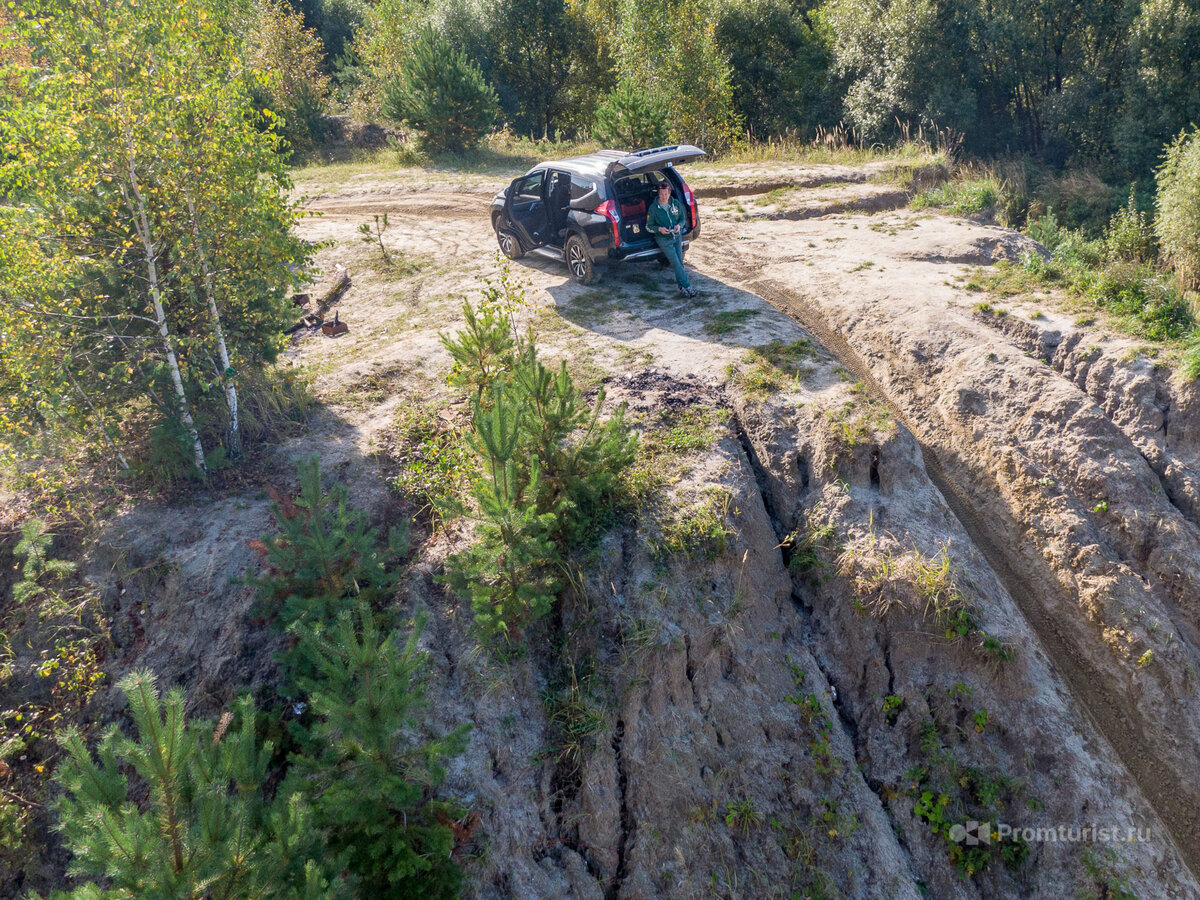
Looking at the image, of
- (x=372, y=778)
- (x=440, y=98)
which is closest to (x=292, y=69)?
(x=440, y=98)

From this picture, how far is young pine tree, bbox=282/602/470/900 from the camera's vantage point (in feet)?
14.8

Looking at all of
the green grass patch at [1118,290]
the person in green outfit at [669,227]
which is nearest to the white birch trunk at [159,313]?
the person in green outfit at [669,227]

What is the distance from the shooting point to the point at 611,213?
427 inches

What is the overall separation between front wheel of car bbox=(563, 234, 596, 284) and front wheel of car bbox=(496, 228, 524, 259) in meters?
1.26

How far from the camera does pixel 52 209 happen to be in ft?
24.4

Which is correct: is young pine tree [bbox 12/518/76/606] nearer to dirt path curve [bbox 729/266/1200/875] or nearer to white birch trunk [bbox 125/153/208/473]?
white birch trunk [bbox 125/153/208/473]

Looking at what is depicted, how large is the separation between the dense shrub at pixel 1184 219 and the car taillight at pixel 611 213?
9880 millimetres

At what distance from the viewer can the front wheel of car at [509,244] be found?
12985mm

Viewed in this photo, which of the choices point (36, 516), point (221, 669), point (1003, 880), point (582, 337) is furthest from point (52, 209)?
point (1003, 880)

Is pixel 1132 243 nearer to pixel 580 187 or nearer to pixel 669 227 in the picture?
pixel 669 227

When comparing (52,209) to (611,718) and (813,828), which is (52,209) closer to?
(611,718)

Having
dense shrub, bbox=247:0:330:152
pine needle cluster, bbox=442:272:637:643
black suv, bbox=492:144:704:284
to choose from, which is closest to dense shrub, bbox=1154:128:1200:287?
black suv, bbox=492:144:704:284

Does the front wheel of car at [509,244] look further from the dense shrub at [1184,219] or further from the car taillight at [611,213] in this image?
the dense shrub at [1184,219]

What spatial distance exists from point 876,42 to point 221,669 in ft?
89.6
